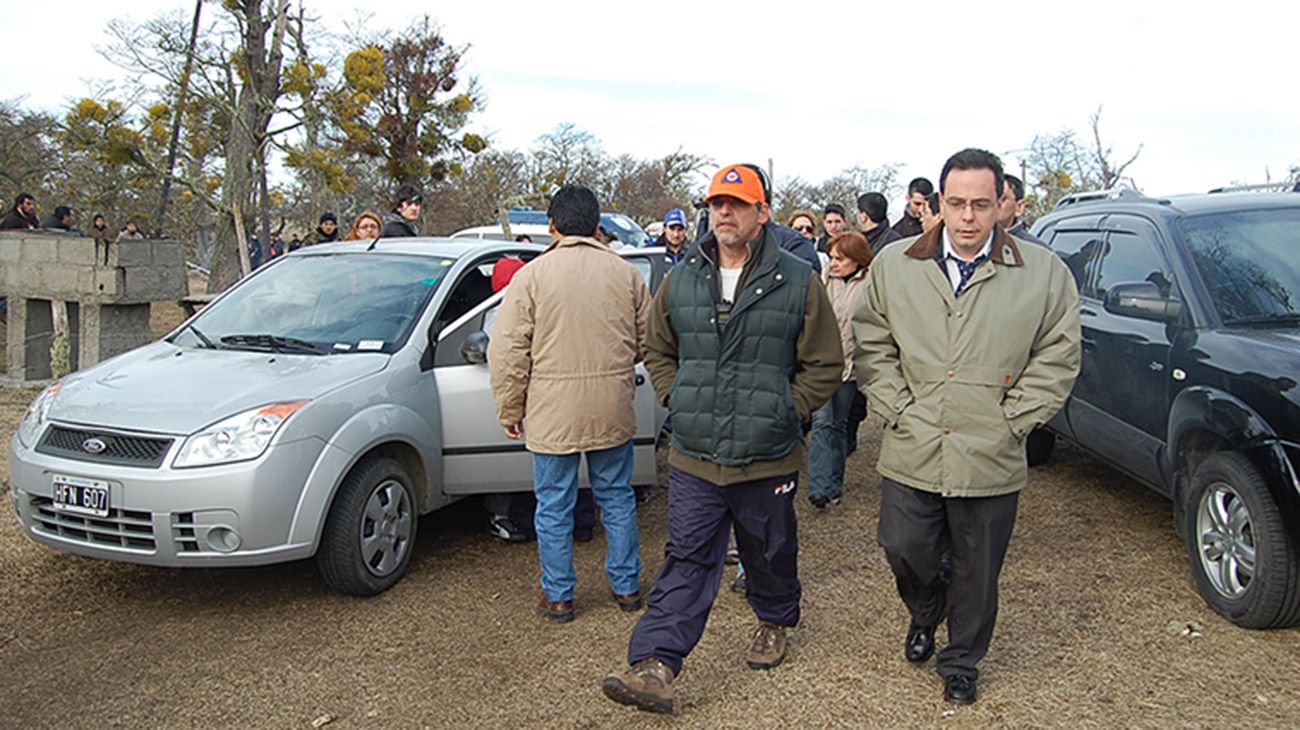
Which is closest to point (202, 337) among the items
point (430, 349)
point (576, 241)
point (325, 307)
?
point (325, 307)

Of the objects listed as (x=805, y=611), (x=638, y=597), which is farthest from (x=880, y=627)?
(x=638, y=597)

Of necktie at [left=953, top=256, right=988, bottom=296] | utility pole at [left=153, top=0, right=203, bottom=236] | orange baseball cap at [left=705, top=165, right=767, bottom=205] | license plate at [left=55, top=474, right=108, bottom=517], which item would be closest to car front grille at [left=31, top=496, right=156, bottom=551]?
license plate at [left=55, top=474, right=108, bottom=517]

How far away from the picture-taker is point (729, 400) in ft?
12.1

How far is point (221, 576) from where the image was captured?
5.19 meters

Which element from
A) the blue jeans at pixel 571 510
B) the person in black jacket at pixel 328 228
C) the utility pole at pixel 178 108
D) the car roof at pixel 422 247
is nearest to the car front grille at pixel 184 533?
the blue jeans at pixel 571 510

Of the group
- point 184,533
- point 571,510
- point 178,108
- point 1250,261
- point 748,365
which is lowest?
point 184,533

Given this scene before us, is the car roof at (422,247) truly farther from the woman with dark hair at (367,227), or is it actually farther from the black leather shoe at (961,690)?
the black leather shoe at (961,690)

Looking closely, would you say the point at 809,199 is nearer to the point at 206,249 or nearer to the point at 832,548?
the point at 206,249

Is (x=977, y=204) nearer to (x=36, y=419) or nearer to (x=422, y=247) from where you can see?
(x=422, y=247)

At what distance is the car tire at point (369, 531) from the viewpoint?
183 inches

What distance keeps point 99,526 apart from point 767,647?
2.84 metres

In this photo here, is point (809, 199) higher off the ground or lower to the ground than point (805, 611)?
higher

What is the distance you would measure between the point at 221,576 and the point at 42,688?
125 centimetres

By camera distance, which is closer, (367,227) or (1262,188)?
(1262,188)
